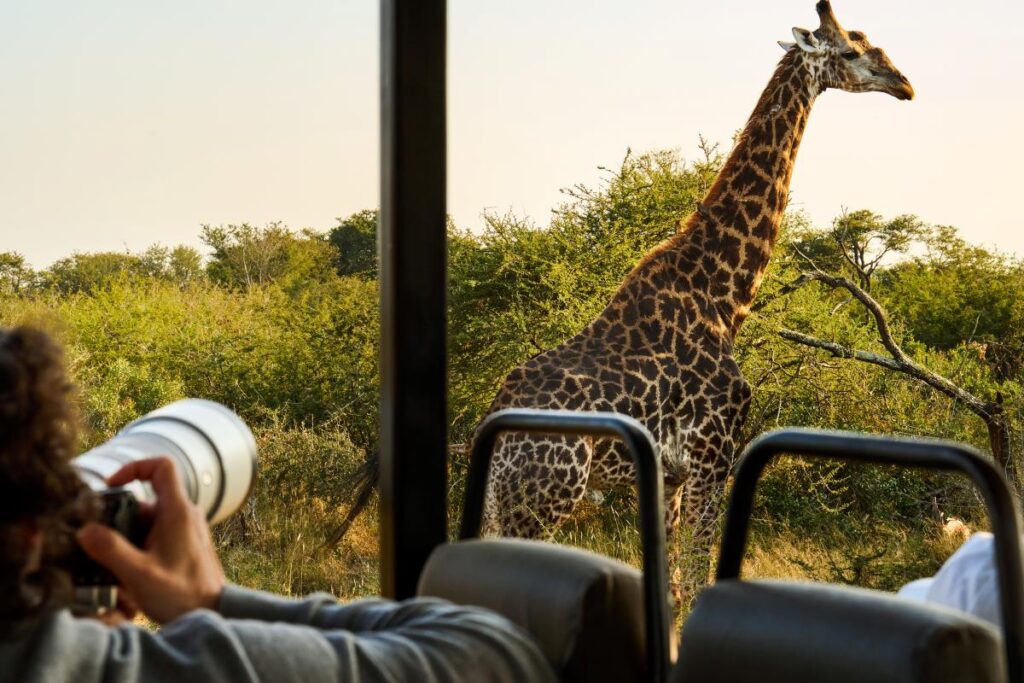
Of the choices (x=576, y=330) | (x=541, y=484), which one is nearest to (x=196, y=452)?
(x=541, y=484)

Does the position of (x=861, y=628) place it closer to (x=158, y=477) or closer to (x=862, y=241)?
(x=158, y=477)

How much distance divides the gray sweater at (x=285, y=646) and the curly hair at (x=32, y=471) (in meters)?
0.02

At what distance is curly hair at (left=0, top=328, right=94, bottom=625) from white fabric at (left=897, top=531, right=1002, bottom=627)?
0.50m

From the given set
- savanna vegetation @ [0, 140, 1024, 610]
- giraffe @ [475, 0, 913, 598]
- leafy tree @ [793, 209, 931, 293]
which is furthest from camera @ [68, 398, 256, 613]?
leafy tree @ [793, 209, 931, 293]

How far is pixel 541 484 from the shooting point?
2.84 meters

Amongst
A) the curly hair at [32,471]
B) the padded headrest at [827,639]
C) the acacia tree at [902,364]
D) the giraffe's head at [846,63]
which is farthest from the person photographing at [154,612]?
the acacia tree at [902,364]

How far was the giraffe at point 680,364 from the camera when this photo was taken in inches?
112

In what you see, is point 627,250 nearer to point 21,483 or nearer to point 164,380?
point 164,380

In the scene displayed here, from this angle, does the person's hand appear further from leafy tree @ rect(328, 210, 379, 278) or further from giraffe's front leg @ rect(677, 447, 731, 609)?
leafy tree @ rect(328, 210, 379, 278)

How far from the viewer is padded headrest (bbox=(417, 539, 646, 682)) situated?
743 millimetres

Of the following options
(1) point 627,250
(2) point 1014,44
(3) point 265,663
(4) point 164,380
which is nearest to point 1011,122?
(2) point 1014,44

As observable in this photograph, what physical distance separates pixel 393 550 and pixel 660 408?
1.82m

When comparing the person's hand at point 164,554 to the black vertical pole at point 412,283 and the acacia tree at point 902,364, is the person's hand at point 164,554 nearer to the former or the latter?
the black vertical pole at point 412,283

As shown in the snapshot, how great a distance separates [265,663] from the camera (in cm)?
58
